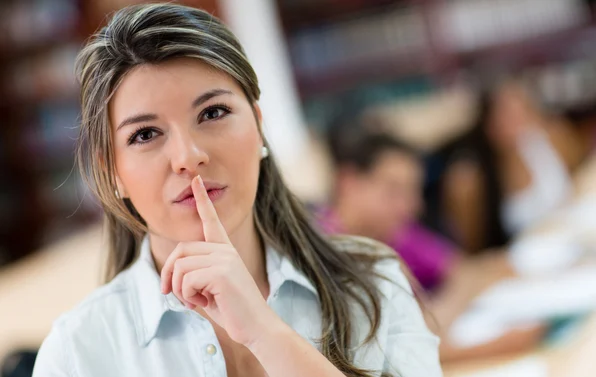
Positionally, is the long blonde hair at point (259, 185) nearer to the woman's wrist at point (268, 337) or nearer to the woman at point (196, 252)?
the woman at point (196, 252)

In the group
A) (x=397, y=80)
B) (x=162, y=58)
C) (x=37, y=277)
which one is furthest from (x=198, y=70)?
(x=397, y=80)

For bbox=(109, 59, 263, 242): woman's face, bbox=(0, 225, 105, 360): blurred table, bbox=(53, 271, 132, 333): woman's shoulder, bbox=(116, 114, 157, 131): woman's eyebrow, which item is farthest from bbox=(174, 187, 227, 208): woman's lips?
bbox=(0, 225, 105, 360): blurred table

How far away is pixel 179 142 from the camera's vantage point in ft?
3.06

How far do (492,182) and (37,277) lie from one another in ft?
7.14

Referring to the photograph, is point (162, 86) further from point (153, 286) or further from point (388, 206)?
point (388, 206)

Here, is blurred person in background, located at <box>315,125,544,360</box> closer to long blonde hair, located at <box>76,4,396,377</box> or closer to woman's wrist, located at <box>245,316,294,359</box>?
long blonde hair, located at <box>76,4,396,377</box>

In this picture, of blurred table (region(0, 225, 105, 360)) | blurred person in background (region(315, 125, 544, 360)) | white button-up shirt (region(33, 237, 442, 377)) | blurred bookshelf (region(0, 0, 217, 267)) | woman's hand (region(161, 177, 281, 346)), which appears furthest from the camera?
blurred bookshelf (region(0, 0, 217, 267))

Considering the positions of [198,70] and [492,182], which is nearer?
[198,70]

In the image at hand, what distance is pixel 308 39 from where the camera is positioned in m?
5.76

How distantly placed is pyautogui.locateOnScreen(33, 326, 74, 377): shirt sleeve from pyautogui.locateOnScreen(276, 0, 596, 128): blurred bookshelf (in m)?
4.16

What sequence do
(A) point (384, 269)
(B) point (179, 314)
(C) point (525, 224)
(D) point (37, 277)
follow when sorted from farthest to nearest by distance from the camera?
(C) point (525, 224), (D) point (37, 277), (A) point (384, 269), (B) point (179, 314)

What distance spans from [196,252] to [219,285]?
52 mm

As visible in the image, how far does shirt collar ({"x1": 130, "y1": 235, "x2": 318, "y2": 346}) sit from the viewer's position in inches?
40.6

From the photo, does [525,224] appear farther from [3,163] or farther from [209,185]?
[3,163]
